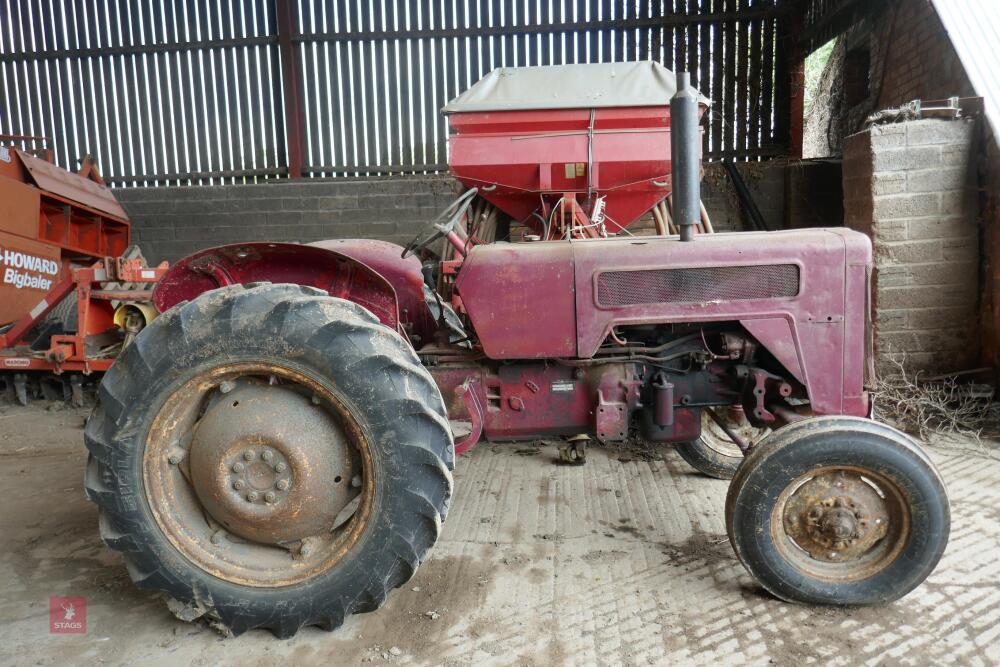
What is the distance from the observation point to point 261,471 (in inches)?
79.1

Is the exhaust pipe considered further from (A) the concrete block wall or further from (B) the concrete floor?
(A) the concrete block wall

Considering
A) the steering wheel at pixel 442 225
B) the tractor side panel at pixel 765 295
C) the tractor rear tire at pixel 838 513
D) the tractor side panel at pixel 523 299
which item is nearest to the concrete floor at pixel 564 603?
the tractor rear tire at pixel 838 513

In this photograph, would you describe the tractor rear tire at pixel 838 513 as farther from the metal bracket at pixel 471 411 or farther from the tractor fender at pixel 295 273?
the tractor fender at pixel 295 273

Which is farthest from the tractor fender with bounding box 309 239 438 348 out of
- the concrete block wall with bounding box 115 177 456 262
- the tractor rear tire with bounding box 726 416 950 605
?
the concrete block wall with bounding box 115 177 456 262

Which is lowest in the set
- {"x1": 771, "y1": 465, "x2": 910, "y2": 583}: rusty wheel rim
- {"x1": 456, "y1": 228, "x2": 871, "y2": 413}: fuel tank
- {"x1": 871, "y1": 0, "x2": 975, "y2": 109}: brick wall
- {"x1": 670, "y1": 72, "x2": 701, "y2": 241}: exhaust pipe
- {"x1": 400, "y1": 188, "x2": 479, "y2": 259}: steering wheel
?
{"x1": 771, "y1": 465, "x2": 910, "y2": 583}: rusty wheel rim

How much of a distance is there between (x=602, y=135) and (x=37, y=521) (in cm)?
348

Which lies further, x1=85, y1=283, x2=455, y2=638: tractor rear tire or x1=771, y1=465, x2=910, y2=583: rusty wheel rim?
x1=771, y1=465, x2=910, y2=583: rusty wheel rim

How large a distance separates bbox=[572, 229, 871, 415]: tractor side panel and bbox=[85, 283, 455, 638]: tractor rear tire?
76cm

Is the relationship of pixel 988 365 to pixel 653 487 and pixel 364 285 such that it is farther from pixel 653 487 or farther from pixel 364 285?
pixel 364 285

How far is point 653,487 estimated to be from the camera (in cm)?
326

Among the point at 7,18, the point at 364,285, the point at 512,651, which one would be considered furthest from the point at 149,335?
the point at 7,18

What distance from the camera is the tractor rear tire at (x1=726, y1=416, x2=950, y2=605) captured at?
6.63 feet

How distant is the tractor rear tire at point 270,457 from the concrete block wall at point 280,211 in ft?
16.8

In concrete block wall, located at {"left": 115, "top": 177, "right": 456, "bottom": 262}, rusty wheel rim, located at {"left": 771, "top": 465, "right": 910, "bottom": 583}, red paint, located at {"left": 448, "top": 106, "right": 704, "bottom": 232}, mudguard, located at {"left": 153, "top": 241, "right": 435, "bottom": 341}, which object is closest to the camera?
rusty wheel rim, located at {"left": 771, "top": 465, "right": 910, "bottom": 583}
